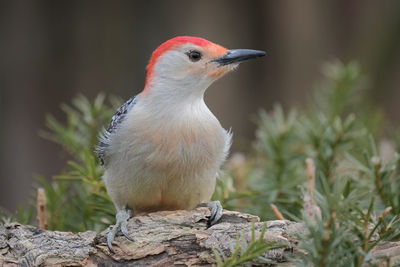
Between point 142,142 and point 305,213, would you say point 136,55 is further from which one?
point 305,213

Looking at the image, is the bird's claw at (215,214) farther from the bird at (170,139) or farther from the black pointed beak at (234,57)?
the black pointed beak at (234,57)

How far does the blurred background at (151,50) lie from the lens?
593 centimetres

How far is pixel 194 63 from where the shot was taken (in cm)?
299

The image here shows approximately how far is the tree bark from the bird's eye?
1.14 meters

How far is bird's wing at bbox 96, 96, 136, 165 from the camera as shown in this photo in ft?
9.68

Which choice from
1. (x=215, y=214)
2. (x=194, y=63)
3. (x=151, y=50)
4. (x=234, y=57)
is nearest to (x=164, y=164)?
(x=215, y=214)

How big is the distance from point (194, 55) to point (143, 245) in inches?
51.5

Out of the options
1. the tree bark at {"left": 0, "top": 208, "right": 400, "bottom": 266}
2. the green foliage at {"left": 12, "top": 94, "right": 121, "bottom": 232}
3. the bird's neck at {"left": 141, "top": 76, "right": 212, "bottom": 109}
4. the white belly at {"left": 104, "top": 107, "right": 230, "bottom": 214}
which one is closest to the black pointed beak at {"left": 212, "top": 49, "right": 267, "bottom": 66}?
the bird's neck at {"left": 141, "top": 76, "right": 212, "bottom": 109}

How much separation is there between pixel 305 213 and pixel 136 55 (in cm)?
504

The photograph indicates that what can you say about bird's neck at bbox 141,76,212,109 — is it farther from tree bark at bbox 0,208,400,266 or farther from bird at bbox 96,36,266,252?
tree bark at bbox 0,208,400,266

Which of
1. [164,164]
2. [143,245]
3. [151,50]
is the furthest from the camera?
[151,50]

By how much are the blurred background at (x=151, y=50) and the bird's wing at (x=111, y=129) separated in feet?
9.27

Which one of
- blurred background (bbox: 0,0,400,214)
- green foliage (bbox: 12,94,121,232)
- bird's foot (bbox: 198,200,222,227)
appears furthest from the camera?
blurred background (bbox: 0,0,400,214)

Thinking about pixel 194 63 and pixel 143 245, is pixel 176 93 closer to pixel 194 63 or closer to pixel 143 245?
pixel 194 63
